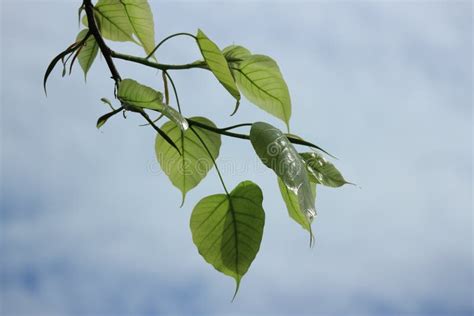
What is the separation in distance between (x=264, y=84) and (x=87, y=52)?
0.31 m

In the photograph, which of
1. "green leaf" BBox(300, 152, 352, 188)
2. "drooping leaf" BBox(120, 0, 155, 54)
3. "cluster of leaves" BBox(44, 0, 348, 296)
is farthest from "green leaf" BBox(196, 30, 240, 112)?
"drooping leaf" BBox(120, 0, 155, 54)

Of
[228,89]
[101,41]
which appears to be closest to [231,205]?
[228,89]

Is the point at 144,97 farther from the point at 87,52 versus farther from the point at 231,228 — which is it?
the point at 87,52

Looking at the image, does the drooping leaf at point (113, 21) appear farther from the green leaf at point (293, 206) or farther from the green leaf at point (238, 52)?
the green leaf at point (293, 206)

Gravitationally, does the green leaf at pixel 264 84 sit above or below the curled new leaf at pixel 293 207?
above

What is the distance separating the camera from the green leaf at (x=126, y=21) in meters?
0.88

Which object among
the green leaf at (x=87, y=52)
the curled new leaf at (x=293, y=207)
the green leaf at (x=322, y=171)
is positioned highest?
the green leaf at (x=87, y=52)

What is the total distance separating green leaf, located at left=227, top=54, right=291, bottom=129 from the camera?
2.64 ft

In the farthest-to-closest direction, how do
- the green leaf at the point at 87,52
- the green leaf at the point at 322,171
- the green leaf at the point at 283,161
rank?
the green leaf at the point at 87,52, the green leaf at the point at 322,171, the green leaf at the point at 283,161

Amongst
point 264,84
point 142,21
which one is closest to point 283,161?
point 264,84

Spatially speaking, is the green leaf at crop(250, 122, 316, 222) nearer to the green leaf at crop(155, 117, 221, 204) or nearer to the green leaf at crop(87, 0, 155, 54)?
the green leaf at crop(155, 117, 221, 204)

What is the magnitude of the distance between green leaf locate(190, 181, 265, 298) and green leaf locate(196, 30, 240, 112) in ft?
0.41

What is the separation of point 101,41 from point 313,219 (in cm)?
35

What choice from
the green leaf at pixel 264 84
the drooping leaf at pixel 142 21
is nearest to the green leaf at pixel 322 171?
the green leaf at pixel 264 84
